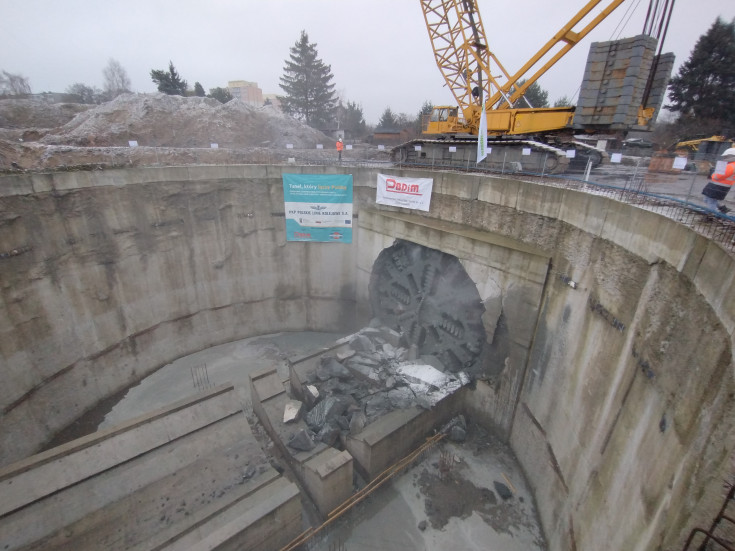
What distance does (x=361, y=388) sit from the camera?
30.0 feet

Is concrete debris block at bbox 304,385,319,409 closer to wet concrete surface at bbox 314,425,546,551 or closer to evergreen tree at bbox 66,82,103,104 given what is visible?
wet concrete surface at bbox 314,425,546,551

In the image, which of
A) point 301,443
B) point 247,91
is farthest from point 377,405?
point 247,91

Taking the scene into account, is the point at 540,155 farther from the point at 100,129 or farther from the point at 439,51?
the point at 100,129

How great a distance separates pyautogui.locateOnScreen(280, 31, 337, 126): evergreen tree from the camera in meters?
40.2

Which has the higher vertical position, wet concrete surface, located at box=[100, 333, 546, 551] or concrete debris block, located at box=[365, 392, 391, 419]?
concrete debris block, located at box=[365, 392, 391, 419]

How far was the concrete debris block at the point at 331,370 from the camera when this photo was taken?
938 centimetres

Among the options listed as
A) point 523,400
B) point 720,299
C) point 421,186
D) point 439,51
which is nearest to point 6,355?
point 421,186

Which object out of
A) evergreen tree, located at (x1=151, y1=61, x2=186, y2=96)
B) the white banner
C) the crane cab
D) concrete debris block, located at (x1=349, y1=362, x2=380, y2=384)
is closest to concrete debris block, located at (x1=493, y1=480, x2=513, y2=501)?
concrete debris block, located at (x1=349, y1=362, x2=380, y2=384)

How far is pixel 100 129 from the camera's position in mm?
19000

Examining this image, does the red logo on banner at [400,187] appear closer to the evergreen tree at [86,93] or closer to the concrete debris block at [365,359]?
the concrete debris block at [365,359]

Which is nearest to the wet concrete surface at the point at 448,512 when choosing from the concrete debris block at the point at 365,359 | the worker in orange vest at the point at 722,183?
the concrete debris block at the point at 365,359

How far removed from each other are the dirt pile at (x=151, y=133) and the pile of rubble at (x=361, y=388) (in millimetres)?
11519

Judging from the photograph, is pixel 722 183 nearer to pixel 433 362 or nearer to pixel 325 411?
pixel 433 362

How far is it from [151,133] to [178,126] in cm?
173
